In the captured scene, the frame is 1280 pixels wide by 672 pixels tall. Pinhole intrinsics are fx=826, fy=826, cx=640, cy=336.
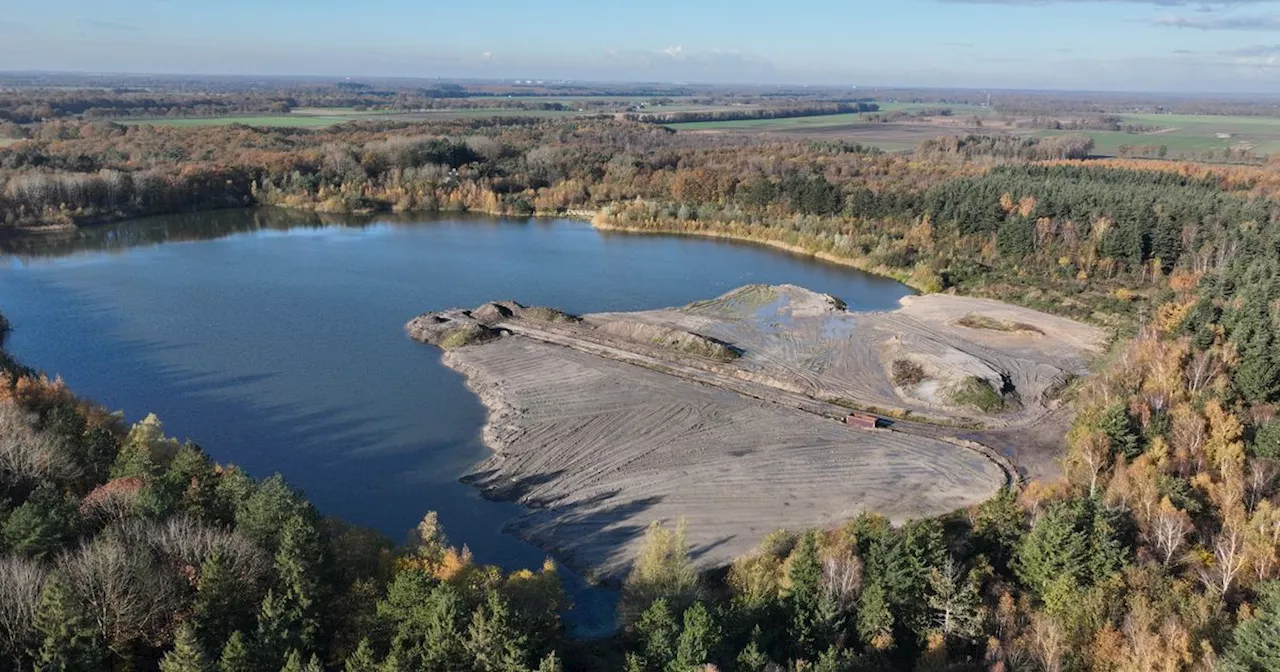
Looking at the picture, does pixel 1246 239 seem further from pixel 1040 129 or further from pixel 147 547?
pixel 1040 129

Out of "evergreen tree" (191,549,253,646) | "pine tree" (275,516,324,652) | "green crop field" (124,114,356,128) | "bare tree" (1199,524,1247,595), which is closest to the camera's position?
"evergreen tree" (191,549,253,646)

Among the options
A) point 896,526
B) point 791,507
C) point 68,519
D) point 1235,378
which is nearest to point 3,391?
point 68,519

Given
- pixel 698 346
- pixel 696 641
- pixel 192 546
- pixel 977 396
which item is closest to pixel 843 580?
pixel 696 641

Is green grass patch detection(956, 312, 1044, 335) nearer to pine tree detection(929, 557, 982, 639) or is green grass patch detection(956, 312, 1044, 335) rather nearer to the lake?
the lake

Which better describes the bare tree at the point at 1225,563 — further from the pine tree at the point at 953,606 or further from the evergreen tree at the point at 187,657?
the evergreen tree at the point at 187,657

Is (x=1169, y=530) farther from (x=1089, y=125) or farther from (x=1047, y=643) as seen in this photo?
(x=1089, y=125)

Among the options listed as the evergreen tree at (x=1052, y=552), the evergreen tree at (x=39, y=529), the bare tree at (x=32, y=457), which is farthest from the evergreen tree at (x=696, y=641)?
the bare tree at (x=32, y=457)

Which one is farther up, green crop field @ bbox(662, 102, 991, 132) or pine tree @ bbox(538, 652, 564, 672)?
green crop field @ bbox(662, 102, 991, 132)

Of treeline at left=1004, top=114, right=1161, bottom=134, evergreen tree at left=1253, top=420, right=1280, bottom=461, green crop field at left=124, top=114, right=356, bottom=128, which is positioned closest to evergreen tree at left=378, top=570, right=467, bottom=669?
evergreen tree at left=1253, top=420, right=1280, bottom=461
